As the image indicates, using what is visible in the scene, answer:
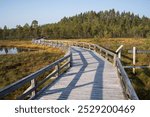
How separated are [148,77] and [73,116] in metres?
11.0

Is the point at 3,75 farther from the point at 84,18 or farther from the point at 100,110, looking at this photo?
the point at 84,18

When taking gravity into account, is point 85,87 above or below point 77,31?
below

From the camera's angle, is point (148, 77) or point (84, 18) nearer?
point (148, 77)

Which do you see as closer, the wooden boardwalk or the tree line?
the wooden boardwalk

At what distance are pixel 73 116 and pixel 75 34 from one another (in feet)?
439

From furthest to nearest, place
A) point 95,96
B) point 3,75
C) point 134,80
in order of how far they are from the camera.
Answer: point 3,75 → point 134,80 → point 95,96

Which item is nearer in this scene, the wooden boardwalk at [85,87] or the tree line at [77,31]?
the wooden boardwalk at [85,87]

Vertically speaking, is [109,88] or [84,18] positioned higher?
[84,18]

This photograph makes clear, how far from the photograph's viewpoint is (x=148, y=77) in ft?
53.5

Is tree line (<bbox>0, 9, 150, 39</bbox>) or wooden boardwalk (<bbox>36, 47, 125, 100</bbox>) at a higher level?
tree line (<bbox>0, 9, 150, 39</bbox>)

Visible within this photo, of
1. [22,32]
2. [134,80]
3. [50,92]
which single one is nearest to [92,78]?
[50,92]

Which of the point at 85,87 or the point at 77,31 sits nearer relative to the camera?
the point at 85,87

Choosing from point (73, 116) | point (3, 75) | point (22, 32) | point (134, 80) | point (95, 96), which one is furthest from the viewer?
point (22, 32)

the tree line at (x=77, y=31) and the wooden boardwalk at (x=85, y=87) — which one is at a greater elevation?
the tree line at (x=77, y=31)
